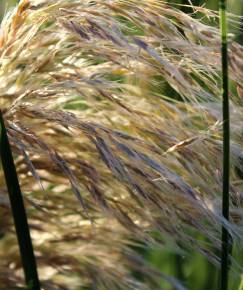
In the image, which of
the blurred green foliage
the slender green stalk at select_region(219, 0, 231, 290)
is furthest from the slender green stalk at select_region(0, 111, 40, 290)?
the blurred green foliage

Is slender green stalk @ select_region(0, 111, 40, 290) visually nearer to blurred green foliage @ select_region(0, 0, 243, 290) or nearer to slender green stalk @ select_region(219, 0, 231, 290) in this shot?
slender green stalk @ select_region(219, 0, 231, 290)

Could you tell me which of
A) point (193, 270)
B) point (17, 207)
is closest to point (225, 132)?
point (17, 207)

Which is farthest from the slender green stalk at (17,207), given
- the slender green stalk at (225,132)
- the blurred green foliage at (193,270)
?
the blurred green foliage at (193,270)

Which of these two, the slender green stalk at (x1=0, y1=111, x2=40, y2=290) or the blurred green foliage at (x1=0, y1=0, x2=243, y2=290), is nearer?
the slender green stalk at (x1=0, y1=111, x2=40, y2=290)

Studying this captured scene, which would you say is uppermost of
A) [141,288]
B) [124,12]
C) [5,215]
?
[124,12]

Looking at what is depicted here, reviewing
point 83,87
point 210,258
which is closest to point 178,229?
point 210,258

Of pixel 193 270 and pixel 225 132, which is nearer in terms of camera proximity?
pixel 225 132

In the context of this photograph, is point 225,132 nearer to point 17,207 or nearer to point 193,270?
point 17,207

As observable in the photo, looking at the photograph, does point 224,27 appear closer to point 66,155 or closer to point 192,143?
point 192,143

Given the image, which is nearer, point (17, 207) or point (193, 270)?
point (17, 207)

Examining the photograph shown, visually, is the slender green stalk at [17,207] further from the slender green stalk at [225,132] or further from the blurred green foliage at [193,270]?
the blurred green foliage at [193,270]

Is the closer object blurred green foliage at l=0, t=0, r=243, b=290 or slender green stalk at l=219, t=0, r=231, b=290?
slender green stalk at l=219, t=0, r=231, b=290
